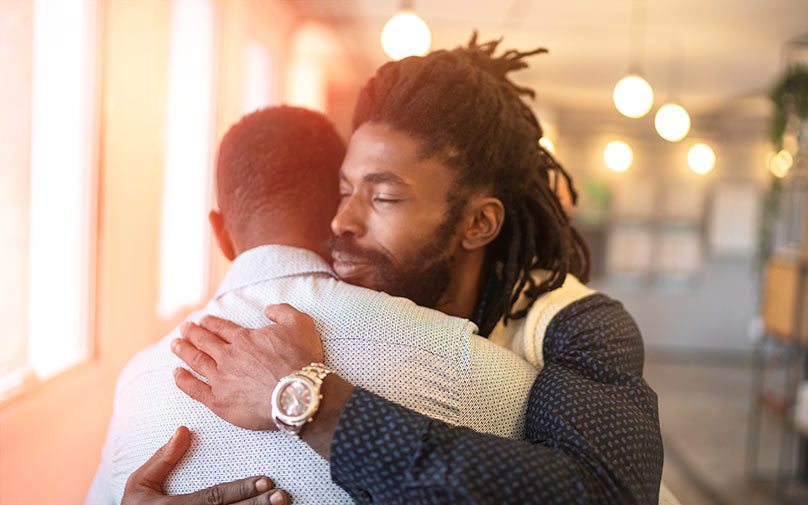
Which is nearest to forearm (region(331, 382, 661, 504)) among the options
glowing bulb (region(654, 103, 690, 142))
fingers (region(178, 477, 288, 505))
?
fingers (region(178, 477, 288, 505))

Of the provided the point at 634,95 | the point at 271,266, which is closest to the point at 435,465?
the point at 271,266

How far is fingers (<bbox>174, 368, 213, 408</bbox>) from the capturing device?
1.03 m

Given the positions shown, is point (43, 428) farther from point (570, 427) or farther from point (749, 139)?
point (749, 139)

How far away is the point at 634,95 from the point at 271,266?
127 inches

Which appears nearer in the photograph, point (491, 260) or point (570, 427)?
point (570, 427)

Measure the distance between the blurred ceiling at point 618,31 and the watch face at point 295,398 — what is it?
4.01 metres

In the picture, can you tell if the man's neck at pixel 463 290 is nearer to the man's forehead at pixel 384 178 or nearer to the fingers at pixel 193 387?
the man's forehead at pixel 384 178

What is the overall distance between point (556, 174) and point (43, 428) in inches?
55.0

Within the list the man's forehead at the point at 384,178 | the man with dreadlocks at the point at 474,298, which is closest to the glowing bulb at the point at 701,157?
the man with dreadlocks at the point at 474,298

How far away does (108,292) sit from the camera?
2.17 meters

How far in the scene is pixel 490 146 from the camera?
1.48 metres

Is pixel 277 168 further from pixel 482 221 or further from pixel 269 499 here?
pixel 269 499

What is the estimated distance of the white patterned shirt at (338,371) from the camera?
101 centimetres

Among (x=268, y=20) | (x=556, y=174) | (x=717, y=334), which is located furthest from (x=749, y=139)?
(x=556, y=174)
